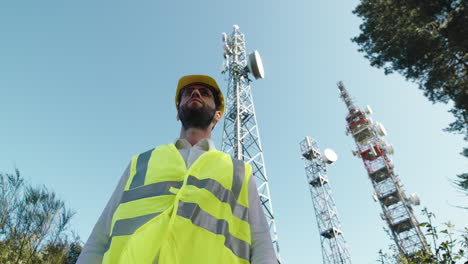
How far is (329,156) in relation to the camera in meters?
21.8

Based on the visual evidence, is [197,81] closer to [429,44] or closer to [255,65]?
[429,44]

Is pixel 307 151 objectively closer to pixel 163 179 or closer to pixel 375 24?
pixel 375 24

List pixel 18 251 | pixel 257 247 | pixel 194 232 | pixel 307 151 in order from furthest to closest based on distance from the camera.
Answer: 1. pixel 307 151
2. pixel 18 251
3. pixel 257 247
4. pixel 194 232

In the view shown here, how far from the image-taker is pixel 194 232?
1066 mm

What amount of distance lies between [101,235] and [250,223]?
75cm

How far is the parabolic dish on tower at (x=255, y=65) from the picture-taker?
12242mm

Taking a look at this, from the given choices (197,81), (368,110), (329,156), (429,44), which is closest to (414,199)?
(368,110)

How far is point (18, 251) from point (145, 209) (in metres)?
12.8

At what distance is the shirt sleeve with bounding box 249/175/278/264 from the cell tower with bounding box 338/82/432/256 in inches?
971

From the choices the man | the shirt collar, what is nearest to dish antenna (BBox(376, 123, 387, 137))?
the shirt collar

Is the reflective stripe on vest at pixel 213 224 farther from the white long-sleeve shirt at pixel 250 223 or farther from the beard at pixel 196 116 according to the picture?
the beard at pixel 196 116

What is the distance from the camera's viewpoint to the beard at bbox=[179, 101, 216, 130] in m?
1.86

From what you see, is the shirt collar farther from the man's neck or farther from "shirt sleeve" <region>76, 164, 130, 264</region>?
"shirt sleeve" <region>76, 164, 130, 264</region>

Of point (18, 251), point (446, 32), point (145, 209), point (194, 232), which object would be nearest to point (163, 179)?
point (145, 209)
